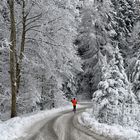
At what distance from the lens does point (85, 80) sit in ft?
123

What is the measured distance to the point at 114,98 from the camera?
1467 centimetres

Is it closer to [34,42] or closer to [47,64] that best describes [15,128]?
[47,64]

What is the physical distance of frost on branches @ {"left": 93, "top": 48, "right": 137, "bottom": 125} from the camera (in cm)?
1401

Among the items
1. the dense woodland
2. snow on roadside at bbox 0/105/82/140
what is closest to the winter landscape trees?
the dense woodland

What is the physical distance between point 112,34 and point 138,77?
1849 cm

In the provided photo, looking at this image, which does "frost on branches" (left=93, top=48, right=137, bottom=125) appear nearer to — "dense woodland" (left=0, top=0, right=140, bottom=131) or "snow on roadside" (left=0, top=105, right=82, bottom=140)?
"dense woodland" (left=0, top=0, right=140, bottom=131)

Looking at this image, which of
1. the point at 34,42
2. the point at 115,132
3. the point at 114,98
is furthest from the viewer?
the point at 34,42

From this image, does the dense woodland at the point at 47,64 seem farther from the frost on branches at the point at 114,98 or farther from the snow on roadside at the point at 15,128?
the snow on roadside at the point at 15,128

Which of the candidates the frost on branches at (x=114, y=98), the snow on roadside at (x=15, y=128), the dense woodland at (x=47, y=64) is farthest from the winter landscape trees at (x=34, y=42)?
the frost on branches at (x=114, y=98)

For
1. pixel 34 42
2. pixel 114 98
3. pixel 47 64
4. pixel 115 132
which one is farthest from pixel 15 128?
pixel 34 42

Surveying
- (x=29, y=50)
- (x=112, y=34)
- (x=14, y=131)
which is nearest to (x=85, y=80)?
(x=112, y=34)

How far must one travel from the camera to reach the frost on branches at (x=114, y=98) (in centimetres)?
1401

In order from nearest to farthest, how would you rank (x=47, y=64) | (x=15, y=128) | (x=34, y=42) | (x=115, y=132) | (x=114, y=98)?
(x=115, y=132) < (x=15, y=128) < (x=114, y=98) < (x=34, y=42) < (x=47, y=64)

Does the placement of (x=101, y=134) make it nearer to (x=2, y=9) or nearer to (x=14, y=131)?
(x=14, y=131)
